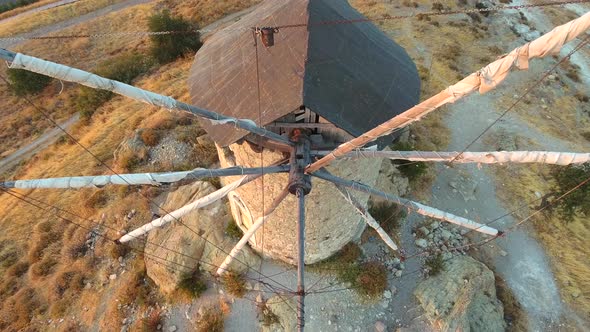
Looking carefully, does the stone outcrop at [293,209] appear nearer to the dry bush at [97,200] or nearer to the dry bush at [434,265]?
the dry bush at [434,265]

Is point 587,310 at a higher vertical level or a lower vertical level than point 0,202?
higher

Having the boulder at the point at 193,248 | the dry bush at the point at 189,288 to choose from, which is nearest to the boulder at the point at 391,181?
the boulder at the point at 193,248

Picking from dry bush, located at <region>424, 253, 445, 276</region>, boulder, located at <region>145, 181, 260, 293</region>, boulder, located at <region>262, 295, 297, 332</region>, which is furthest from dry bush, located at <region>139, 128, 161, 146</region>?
dry bush, located at <region>424, 253, 445, 276</region>

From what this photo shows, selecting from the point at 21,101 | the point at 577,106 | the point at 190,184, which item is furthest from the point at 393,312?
the point at 21,101

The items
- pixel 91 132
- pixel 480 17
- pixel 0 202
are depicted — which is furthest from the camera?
pixel 480 17

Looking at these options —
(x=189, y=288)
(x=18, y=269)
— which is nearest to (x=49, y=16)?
(x=18, y=269)

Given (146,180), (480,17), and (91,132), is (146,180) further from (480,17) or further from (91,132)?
(480,17)

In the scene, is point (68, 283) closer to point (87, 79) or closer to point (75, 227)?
point (75, 227)
